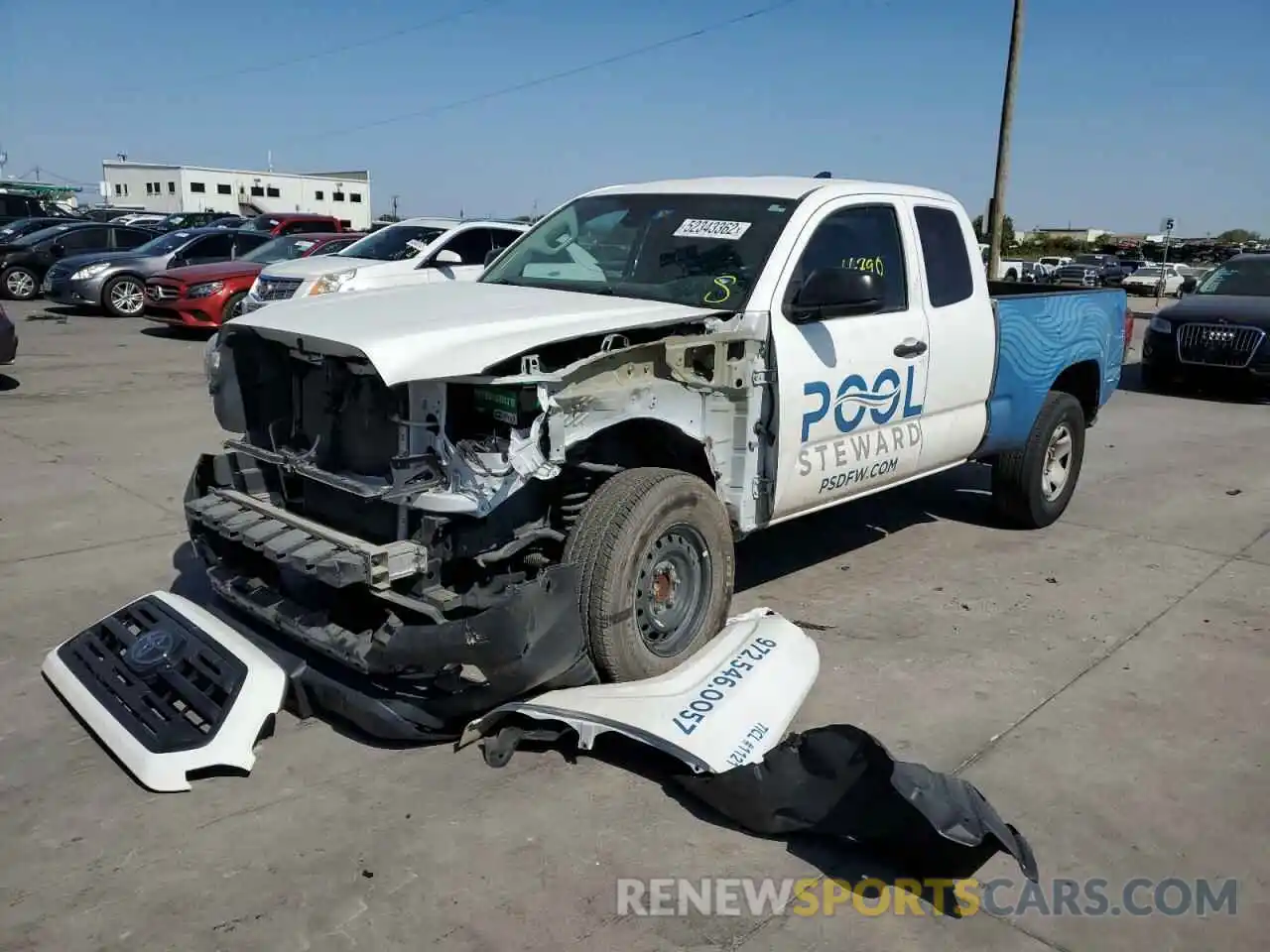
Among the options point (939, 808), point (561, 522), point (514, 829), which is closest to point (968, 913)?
point (939, 808)

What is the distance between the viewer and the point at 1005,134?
62.5ft

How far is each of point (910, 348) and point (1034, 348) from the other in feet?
5.00

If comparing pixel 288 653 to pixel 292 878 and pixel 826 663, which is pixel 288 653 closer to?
pixel 292 878

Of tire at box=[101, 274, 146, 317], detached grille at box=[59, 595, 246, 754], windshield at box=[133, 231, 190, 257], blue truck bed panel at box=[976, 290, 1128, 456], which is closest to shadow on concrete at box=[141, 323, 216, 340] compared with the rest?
tire at box=[101, 274, 146, 317]

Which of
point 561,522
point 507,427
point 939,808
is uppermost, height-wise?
point 507,427

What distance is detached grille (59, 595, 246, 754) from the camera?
3.70m

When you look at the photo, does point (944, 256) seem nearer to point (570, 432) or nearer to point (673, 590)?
point (673, 590)

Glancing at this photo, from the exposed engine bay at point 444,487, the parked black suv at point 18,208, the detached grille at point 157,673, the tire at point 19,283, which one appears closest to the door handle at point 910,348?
the exposed engine bay at point 444,487

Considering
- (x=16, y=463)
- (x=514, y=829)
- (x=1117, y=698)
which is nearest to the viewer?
(x=514, y=829)

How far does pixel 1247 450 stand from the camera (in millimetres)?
10156

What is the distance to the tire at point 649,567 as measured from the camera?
12.6 ft

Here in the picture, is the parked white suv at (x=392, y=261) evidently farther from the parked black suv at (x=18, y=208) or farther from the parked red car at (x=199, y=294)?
the parked black suv at (x=18, y=208)

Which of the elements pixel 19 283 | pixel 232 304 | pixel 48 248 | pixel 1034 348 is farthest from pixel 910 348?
pixel 19 283

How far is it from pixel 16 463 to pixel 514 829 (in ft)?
20.2
